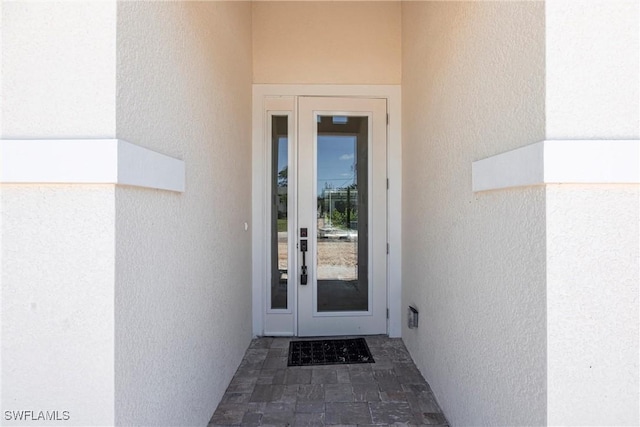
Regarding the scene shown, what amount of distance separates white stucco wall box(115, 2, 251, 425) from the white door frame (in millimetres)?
532

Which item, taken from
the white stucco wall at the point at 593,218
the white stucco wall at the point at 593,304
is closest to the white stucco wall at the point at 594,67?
the white stucco wall at the point at 593,218

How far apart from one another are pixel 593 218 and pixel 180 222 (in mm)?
1706

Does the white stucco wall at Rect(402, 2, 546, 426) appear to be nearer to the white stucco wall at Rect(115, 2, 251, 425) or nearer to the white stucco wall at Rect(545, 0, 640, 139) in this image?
the white stucco wall at Rect(545, 0, 640, 139)

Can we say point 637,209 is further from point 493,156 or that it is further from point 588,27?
point 588,27

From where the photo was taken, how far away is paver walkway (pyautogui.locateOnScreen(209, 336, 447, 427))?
88.0 inches

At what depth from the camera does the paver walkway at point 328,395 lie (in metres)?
2.23

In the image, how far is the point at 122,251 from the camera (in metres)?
1.24

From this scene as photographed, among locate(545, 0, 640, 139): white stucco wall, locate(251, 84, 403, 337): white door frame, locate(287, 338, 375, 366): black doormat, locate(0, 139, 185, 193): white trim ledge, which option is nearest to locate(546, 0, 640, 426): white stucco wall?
locate(545, 0, 640, 139): white stucco wall

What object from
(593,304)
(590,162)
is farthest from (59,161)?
(593,304)

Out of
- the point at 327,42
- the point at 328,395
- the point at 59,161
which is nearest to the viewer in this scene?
the point at 59,161

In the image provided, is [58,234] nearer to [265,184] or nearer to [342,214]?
[265,184]

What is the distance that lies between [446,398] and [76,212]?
7.28 feet

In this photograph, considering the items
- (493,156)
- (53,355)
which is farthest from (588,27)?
(53,355)

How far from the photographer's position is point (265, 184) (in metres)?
3.60
